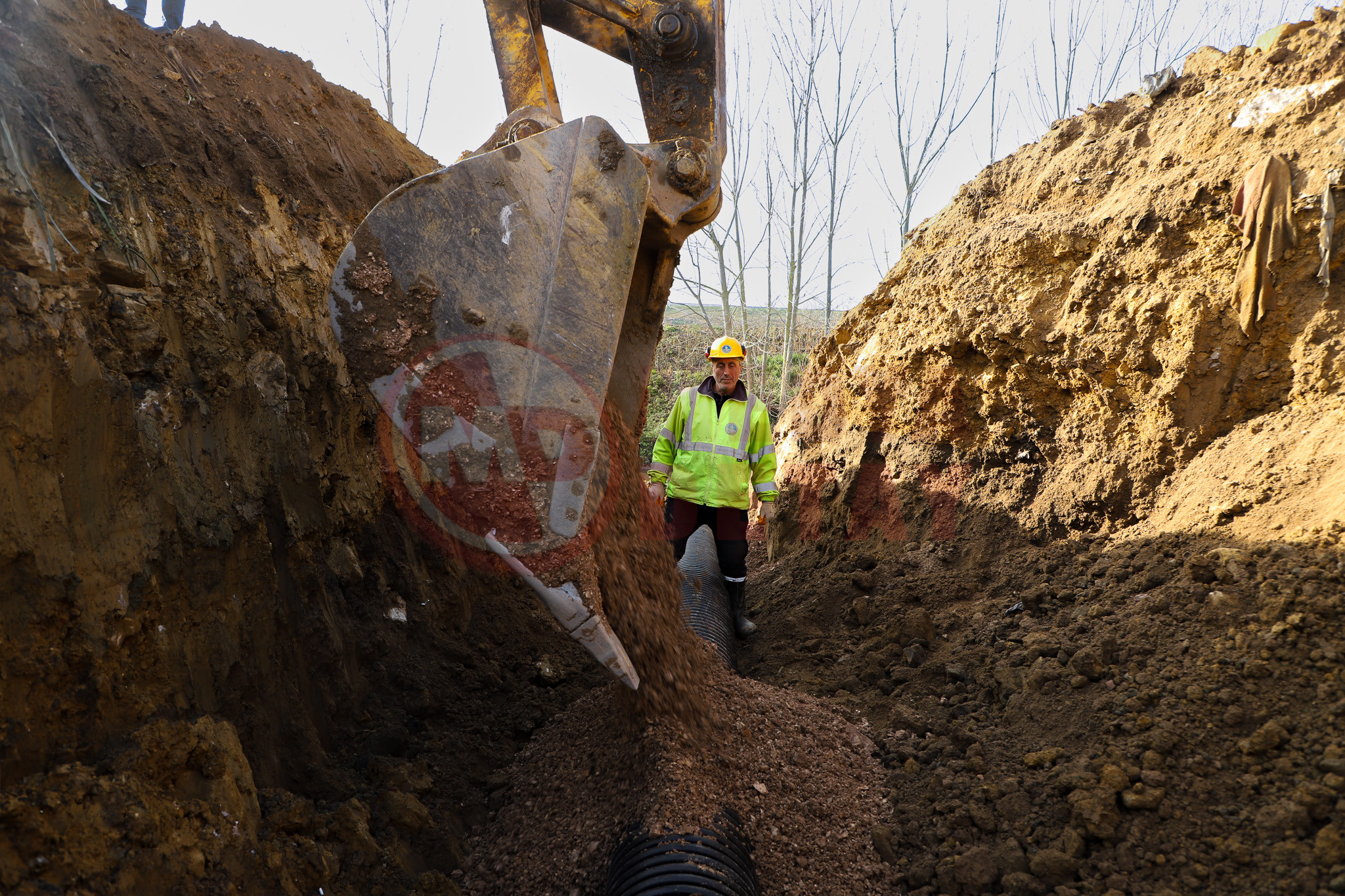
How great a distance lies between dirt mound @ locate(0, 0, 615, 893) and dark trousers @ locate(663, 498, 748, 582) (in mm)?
1269

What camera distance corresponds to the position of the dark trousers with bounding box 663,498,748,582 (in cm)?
482

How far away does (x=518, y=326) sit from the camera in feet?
7.36

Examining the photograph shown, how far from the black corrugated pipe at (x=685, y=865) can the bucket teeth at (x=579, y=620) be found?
0.50 meters

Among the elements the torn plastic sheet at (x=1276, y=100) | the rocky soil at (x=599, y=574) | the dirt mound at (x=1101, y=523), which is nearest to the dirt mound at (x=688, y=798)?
the rocky soil at (x=599, y=574)

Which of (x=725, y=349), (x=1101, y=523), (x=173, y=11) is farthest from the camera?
(x=173, y=11)

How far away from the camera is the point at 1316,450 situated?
309 cm

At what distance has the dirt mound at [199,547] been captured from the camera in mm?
1812

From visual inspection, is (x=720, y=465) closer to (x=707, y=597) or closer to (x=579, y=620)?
(x=707, y=597)

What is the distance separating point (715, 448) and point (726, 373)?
48 centimetres

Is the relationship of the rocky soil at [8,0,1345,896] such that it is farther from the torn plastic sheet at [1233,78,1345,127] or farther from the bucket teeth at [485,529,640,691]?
the bucket teeth at [485,529,640,691]

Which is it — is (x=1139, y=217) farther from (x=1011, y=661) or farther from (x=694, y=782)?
(x=694, y=782)

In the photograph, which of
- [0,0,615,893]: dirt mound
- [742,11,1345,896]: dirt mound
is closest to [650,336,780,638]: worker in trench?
[742,11,1345,896]: dirt mound

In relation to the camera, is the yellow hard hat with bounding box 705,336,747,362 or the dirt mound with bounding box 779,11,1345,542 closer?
the dirt mound with bounding box 779,11,1345,542

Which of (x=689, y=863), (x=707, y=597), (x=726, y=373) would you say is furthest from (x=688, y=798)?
(x=726, y=373)
